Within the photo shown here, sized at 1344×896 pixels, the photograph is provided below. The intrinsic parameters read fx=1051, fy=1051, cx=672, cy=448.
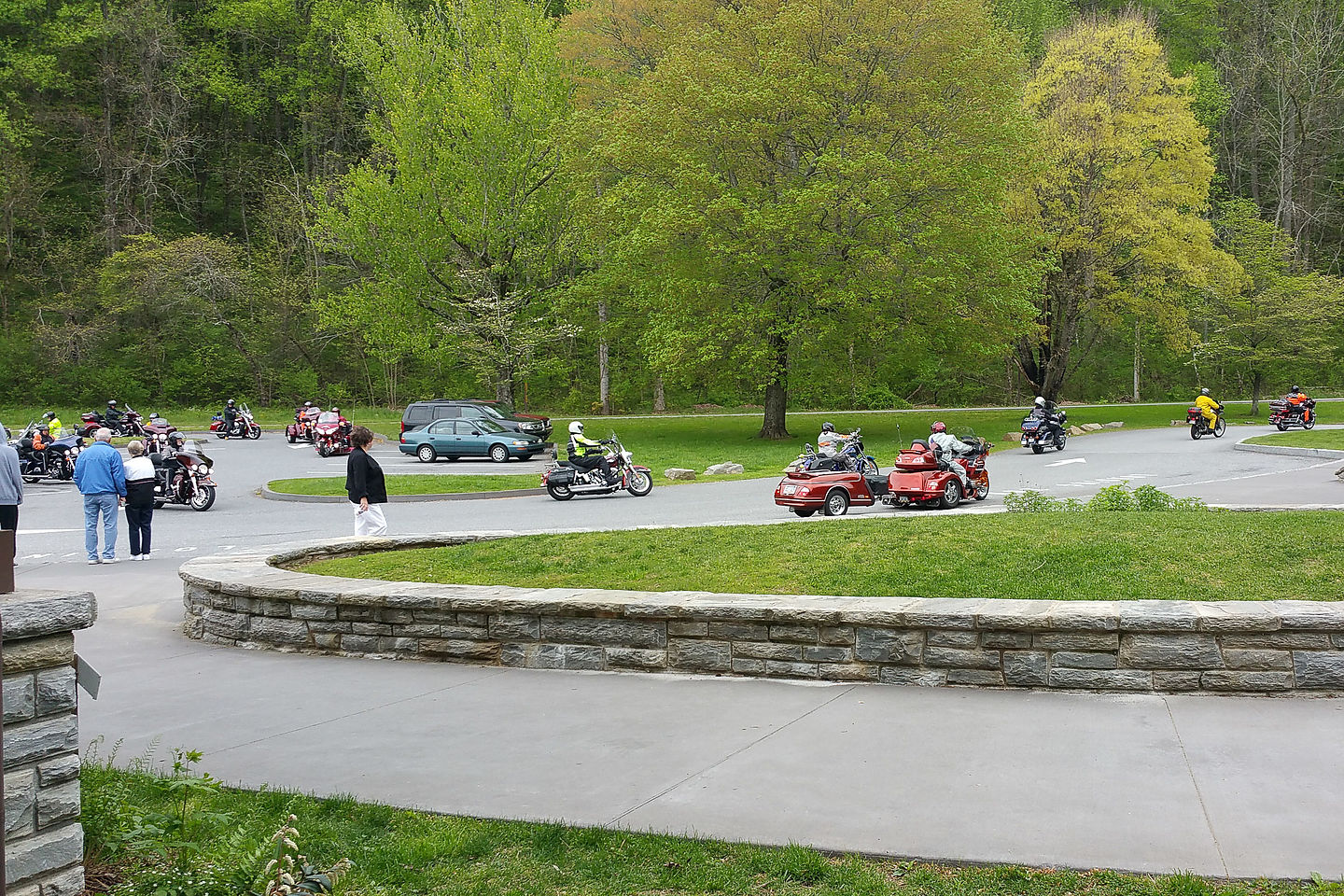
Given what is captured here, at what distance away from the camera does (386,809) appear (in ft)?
15.4

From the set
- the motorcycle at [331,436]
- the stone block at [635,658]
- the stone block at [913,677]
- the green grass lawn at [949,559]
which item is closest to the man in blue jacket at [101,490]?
the green grass lawn at [949,559]

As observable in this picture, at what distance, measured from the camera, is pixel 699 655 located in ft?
23.7

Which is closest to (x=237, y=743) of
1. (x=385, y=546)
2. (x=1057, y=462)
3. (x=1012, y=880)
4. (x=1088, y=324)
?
(x=1012, y=880)

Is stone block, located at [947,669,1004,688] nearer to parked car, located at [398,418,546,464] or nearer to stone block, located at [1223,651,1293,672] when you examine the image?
stone block, located at [1223,651,1293,672]

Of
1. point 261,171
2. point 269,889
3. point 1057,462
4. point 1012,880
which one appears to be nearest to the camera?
point 269,889

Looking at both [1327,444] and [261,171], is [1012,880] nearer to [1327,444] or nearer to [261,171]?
[1327,444]

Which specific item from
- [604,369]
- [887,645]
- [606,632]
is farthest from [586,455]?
[604,369]

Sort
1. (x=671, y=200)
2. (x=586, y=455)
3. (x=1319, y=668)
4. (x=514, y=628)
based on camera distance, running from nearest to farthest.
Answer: (x=1319, y=668) < (x=514, y=628) < (x=586, y=455) < (x=671, y=200)

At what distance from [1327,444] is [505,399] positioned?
27.1m

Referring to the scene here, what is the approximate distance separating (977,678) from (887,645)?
59 cm

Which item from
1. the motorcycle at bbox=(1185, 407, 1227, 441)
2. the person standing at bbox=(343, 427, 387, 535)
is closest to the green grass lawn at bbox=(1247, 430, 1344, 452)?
the motorcycle at bbox=(1185, 407, 1227, 441)

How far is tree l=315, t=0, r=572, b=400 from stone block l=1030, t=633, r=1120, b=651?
34118mm

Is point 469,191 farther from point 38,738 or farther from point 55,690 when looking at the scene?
point 38,738

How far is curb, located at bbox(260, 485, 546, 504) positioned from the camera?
22.0 metres
